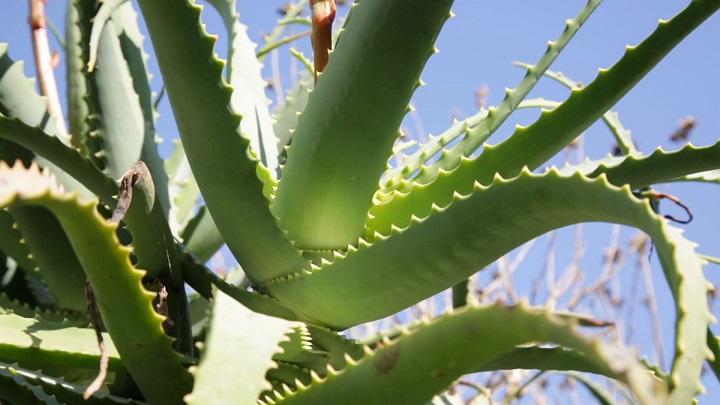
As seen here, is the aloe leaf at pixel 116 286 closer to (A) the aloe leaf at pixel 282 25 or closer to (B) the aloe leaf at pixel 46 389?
(B) the aloe leaf at pixel 46 389

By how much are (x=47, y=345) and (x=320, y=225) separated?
10.3 inches

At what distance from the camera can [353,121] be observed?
750mm

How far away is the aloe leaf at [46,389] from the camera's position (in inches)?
25.7

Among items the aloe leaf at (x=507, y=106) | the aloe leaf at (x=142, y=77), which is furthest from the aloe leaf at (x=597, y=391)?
Answer: the aloe leaf at (x=142, y=77)

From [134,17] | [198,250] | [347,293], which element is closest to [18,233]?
[198,250]

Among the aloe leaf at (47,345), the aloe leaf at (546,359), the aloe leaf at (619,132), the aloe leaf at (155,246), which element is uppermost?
the aloe leaf at (619,132)

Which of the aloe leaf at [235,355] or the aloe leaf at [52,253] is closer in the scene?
the aloe leaf at [235,355]

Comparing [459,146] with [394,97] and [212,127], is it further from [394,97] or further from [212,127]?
[212,127]

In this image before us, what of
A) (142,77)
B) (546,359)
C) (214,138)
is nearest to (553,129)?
(546,359)

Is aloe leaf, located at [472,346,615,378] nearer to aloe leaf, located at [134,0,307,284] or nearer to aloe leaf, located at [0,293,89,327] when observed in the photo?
aloe leaf, located at [134,0,307,284]

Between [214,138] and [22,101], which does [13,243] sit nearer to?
[22,101]

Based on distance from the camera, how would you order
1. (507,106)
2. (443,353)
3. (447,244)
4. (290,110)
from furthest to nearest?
1. (290,110)
2. (507,106)
3. (447,244)
4. (443,353)

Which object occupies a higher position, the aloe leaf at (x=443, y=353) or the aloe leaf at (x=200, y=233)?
the aloe leaf at (x=200, y=233)

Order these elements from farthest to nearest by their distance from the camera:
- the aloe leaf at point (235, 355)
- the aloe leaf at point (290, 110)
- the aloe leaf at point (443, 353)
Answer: the aloe leaf at point (290, 110) < the aloe leaf at point (235, 355) < the aloe leaf at point (443, 353)
